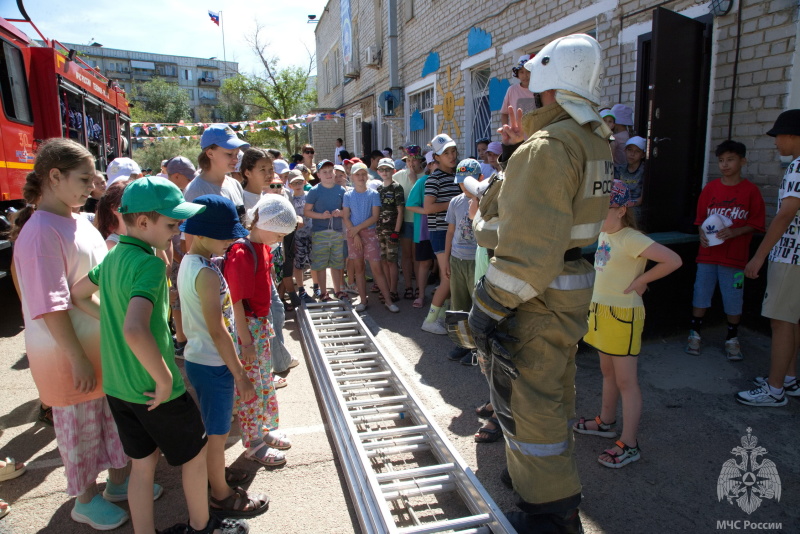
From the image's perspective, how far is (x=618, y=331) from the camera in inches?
117

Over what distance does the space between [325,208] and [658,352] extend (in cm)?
411

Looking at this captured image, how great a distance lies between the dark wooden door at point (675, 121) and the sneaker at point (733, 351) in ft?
4.60

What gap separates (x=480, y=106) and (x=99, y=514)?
8.95 m

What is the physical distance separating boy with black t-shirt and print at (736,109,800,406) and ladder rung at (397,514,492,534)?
8.21 ft

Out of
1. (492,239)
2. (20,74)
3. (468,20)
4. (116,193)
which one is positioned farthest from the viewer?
(468,20)

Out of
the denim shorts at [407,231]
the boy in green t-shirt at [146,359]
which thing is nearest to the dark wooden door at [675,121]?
the denim shorts at [407,231]

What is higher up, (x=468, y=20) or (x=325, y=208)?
(x=468, y=20)

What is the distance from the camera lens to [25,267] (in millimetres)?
2352

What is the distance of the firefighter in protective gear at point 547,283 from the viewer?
206cm

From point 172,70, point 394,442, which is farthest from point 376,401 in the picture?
point 172,70

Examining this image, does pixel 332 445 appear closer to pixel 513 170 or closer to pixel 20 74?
pixel 513 170

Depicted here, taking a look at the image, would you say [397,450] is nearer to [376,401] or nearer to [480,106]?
[376,401]

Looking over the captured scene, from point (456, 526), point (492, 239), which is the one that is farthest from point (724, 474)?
point (492, 239)

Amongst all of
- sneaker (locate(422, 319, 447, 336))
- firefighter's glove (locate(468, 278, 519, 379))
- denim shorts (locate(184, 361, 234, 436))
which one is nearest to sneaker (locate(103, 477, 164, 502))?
denim shorts (locate(184, 361, 234, 436))
